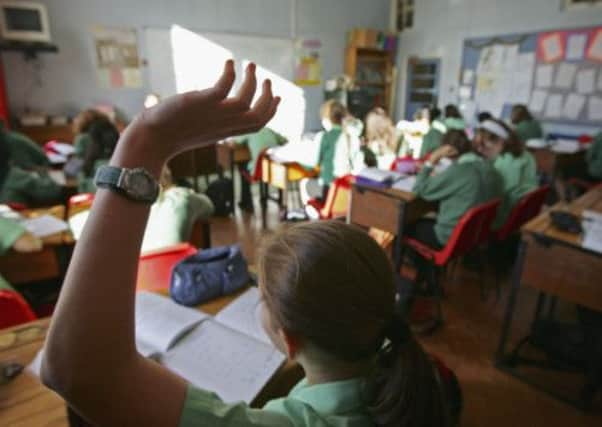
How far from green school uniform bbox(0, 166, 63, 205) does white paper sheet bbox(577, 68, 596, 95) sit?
620cm

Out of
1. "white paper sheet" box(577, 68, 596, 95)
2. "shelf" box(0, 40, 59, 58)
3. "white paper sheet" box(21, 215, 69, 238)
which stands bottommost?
"white paper sheet" box(21, 215, 69, 238)

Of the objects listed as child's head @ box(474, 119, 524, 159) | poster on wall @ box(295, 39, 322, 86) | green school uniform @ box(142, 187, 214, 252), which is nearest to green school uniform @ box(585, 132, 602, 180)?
child's head @ box(474, 119, 524, 159)

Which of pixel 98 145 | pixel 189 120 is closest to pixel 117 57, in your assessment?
pixel 98 145

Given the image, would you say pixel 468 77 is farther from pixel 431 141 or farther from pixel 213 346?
pixel 213 346

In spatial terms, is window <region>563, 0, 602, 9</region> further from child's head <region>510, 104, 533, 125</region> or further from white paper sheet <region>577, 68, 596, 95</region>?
child's head <region>510, 104, 533, 125</region>

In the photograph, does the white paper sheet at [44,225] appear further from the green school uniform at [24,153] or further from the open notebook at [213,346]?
the green school uniform at [24,153]

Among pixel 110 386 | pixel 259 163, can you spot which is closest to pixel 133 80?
pixel 259 163

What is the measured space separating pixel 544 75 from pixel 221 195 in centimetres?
484

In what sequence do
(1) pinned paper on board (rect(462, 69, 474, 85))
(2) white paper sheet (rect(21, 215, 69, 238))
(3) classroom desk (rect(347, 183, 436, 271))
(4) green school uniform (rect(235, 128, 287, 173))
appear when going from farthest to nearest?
(1) pinned paper on board (rect(462, 69, 474, 85)), (4) green school uniform (rect(235, 128, 287, 173)), (3) classroom desk (rect(347, 183, 436, 271)), (2) white paper sheet (rect(21, 215, 69, 238))

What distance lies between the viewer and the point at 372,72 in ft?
25.2

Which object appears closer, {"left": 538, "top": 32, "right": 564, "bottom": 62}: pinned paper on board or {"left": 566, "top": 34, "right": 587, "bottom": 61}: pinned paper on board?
{"left": 566, "top": 34, "right": 587, "bottom": 61}: pinned paper on board

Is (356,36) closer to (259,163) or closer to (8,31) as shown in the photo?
(259,163)

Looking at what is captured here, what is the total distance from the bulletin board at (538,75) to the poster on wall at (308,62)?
239 cm

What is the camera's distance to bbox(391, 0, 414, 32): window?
750 cm
